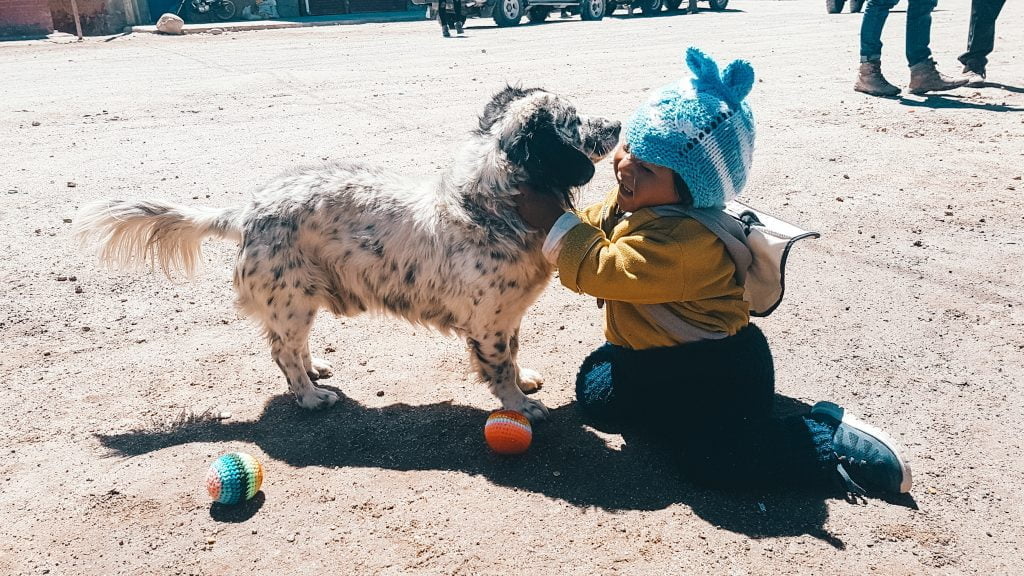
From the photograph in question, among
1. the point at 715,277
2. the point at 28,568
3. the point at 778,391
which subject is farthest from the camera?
the point at 778,391

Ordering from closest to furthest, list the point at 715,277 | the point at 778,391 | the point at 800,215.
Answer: the point at 715,277 < the point at 778,391 < the point at 800,215

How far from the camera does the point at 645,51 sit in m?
15.0

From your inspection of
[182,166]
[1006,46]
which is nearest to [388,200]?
[182,166]

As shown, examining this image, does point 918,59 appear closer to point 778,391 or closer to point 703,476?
point 778,391

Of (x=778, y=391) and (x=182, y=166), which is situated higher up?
(x=182, y=166)

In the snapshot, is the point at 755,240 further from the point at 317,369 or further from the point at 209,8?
the point at 209,8

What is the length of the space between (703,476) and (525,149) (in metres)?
1.55

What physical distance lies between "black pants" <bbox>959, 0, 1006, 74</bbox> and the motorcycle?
63.8ft

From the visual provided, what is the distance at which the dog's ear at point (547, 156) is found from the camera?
341 centimetres

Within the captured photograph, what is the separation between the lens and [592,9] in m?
23.4

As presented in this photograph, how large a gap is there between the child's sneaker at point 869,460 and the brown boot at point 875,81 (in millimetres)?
7951

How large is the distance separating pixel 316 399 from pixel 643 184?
1.92 metres

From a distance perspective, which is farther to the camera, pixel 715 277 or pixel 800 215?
pixel 800 215

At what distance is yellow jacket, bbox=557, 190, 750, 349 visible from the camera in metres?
3.10
